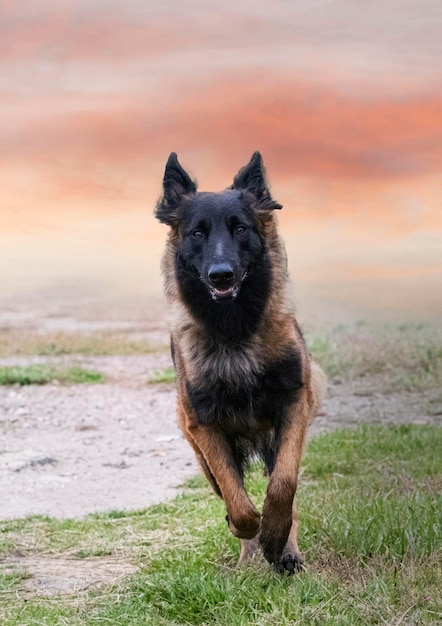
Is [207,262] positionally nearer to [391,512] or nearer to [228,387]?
[228,387]

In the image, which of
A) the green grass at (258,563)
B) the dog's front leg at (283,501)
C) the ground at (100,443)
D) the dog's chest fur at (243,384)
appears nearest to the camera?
the green grass at (258,563)

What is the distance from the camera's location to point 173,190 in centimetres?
595

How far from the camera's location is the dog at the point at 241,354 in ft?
16.7

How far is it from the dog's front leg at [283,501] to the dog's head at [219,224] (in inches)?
35.2

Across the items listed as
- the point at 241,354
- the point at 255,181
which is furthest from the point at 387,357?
the point at 241,354

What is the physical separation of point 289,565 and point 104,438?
618 centimetres

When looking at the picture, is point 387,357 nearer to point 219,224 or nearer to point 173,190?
point 173,190

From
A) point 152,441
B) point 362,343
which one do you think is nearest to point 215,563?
point 152,441

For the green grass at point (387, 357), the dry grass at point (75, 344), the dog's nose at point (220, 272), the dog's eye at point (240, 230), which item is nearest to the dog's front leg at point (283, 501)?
the dog's nose at point (220, 272)

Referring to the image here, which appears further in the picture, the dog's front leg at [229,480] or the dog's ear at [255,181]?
the dog's ear at [255,181]

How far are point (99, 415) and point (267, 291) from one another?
24.0ft

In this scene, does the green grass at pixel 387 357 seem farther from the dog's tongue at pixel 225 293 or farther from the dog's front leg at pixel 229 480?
the dog's tongue at pixel 225 293

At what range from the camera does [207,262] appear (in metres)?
5.23

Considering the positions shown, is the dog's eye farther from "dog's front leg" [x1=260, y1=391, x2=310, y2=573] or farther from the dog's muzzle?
"dog's front leg" [x1=260, y1=391, x2=310, y2=573]
